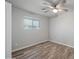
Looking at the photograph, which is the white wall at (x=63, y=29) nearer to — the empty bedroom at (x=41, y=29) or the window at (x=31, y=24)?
the empty bedroom at (x=41, y=29)

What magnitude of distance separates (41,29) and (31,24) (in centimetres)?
126

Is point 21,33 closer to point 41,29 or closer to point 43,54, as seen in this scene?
point 43,54

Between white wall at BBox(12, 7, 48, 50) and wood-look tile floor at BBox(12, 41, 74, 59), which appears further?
white wall at BBox(12, 7, 48, 50)

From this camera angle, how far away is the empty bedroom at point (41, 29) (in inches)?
125

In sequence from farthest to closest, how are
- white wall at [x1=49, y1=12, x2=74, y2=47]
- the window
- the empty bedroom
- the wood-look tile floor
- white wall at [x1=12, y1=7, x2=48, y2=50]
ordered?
1. white wall at [x1=49, y1=12, x2=74, y2=47]
2. the window
3. white wall at [x1=12, y1=7, x2=48, y2=50]
4. the empty bedroom
5. the wood-look tile floor

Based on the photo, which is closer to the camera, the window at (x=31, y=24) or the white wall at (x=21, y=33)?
the white wall at (x=21, y=33)

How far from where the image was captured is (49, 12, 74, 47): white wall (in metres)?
4.75

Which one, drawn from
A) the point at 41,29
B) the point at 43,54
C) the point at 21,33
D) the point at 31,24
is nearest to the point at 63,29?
the point at 41,29

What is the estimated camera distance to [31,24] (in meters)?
4.99

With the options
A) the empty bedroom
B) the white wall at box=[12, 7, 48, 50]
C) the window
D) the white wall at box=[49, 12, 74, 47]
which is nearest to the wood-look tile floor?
the empty bedroom

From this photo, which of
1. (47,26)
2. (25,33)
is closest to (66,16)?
(47,26)

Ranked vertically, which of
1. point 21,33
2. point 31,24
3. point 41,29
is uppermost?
point 31,24

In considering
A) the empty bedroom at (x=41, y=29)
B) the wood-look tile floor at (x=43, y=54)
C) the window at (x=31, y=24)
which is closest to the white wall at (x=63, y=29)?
the empty bedroom at (x=41, y=29)

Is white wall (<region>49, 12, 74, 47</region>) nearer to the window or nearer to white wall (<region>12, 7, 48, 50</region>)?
white wall (<region>12, 7, 48, 50</region>)
